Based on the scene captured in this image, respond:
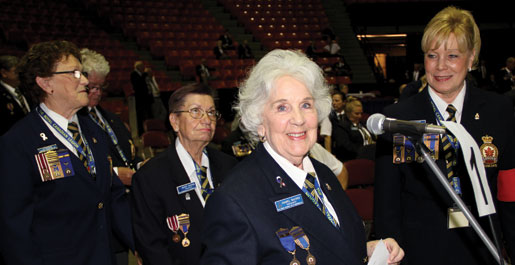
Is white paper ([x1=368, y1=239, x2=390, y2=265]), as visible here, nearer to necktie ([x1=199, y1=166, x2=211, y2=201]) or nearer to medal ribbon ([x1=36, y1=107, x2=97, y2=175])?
necktie ([x1=199, y1=166, x2=211, y2=201])

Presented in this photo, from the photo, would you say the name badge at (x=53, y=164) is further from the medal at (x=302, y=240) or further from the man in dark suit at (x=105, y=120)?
the medal at (x=302, y=240)

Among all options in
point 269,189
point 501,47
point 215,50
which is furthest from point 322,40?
point 269,189

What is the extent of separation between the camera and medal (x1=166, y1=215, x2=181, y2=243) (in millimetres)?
2375

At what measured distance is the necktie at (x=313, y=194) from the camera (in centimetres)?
157

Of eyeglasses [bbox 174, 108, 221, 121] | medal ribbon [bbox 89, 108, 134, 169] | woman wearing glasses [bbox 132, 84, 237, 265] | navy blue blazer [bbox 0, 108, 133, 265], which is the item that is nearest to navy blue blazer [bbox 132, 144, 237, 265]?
woman wearing glasses [bbox 132, 84, 237, 265]

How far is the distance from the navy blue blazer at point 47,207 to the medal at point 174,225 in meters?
0.34

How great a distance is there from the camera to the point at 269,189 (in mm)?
1511

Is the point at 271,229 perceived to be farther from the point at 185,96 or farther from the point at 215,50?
the point at 215,50

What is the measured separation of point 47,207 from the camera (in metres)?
2.22

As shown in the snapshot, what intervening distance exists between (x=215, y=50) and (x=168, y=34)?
6.62 ft

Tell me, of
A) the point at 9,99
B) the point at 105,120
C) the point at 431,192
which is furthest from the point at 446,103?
the point at 9,99

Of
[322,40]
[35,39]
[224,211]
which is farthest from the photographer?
[322,40]

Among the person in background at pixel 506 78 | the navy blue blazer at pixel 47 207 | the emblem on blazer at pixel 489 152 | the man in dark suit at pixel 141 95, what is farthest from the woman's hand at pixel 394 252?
the person in background at pixel 506 78

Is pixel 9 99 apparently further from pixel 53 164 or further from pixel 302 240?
pixel 302 240
